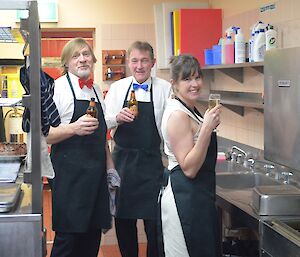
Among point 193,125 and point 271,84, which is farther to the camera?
point 271,84

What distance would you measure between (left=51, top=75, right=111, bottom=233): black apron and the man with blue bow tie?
1.22 feet

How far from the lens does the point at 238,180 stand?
3.50m

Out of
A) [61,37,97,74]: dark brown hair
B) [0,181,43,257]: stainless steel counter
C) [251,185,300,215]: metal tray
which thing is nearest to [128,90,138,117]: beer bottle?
[61,37,97,74]: dark brown hair

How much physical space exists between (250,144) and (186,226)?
1.64 meters

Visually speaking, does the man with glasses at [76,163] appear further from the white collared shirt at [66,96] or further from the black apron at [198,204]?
the black apron at [198,204]

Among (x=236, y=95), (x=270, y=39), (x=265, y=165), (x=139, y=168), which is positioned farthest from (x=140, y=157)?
(x=236, y=95)

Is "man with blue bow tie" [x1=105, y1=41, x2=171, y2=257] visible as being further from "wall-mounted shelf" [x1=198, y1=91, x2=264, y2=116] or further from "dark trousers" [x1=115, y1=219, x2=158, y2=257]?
"wall-mounted shelf" [x1=198, y1=91, x2=264, y2=116]

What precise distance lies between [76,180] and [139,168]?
53cm

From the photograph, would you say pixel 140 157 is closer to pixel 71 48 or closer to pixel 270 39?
pixel 71 48

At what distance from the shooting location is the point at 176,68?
2562 mm

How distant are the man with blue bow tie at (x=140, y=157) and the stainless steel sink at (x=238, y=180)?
0.39 meters

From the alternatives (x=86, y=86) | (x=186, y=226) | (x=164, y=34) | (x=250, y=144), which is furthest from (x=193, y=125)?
(x=164, y=34)

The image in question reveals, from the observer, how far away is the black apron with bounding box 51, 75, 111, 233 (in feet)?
9.57

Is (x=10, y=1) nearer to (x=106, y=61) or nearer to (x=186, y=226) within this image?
(x=186, y=226)
